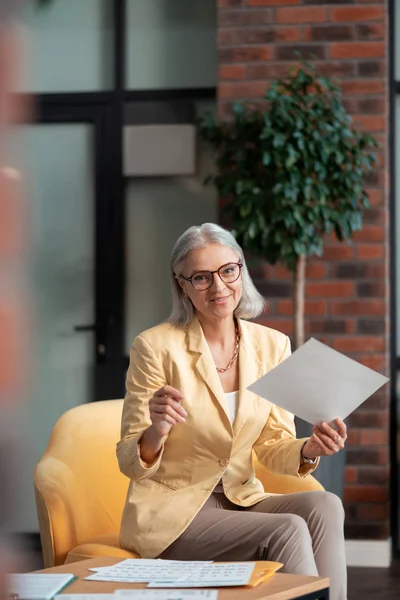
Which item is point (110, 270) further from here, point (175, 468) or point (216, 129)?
point (175, 468)

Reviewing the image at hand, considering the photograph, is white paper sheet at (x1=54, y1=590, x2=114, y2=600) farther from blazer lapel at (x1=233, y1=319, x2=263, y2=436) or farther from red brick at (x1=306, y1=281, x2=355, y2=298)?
red brick at (x1=306, y1=281, x2=355, y2=298)

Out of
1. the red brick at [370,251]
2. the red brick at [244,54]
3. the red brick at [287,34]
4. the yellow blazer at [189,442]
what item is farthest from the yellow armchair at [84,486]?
the red brick at [287,34]

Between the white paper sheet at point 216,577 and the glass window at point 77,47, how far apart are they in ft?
10.6

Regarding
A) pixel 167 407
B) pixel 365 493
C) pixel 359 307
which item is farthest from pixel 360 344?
pixel 167 407

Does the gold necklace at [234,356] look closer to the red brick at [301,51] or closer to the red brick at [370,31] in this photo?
the red brick at [301,51]

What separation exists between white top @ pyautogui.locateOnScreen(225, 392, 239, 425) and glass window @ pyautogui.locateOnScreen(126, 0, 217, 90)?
8.32 ft

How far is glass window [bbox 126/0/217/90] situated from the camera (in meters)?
4.50

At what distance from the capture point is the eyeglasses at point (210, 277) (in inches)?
92.0

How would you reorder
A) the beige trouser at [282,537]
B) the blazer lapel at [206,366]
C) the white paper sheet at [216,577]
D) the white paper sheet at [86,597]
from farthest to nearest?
the blazer lapel at [206,366] < the beige trouser at [282,537] < the white paper sheet at [216,577] < the white paper sheet at [86,597]

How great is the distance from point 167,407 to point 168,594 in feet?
1.51

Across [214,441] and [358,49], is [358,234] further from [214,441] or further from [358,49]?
[214,441]

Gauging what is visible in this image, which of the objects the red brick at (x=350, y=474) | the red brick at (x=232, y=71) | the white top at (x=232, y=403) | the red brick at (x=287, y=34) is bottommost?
the red brick at (x=350, y=474)

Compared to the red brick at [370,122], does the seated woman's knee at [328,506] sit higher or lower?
lower

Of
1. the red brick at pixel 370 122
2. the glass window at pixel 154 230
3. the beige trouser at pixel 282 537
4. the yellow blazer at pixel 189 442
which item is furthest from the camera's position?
the glass window at pixel 154 230
